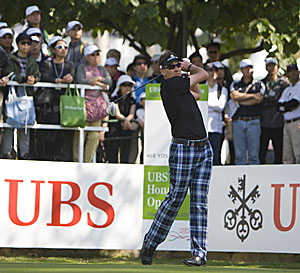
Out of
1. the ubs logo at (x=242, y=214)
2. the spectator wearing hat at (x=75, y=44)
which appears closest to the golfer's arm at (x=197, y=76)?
the ubs logo at (x=242, y=214)

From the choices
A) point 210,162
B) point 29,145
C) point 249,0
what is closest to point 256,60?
point 249,0

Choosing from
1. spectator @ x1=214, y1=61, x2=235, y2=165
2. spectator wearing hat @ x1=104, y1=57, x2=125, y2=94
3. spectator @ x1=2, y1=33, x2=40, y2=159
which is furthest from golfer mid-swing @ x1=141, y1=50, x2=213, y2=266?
spectator wearing hat @ x1=104, y1=57, x2=125, y2=94

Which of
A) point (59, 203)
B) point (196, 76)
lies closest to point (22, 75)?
point (59, 203)

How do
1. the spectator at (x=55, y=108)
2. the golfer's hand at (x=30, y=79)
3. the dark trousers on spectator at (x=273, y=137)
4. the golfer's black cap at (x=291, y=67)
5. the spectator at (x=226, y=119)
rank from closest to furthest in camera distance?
the golfer's hand at (x=30, y=79), the spectator at (x=55, y=108), the golfer's black cap at (x=291, y=67), the dark trousers on spectator at (x=273, y=137), the spectator at (x=226, y=119)

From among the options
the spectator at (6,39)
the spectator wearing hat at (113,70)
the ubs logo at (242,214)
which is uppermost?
the spectator at (6,39)

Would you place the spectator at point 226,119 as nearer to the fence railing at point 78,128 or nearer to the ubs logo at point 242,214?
the ubs logo at point 242,214

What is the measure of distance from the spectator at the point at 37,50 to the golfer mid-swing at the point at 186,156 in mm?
3674

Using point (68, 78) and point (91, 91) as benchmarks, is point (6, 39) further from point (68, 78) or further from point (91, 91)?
point (91, 91)

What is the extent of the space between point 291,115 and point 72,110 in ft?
9.92

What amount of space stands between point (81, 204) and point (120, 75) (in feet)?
8.64

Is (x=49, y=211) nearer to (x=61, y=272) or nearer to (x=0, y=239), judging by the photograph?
(x=0, y=239)

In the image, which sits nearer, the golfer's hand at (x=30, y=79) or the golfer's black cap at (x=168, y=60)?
the golfer's black cap at (x=168, y=60)

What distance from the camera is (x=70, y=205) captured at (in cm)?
1065

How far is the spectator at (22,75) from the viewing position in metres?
10.8
